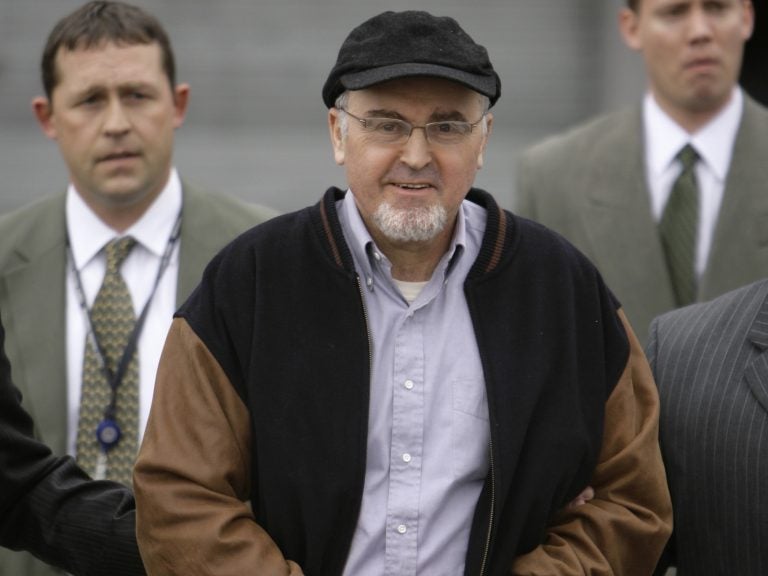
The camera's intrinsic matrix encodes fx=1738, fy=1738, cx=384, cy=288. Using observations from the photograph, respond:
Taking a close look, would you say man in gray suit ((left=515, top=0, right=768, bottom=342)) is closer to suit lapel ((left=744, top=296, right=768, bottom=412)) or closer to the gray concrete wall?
suit lapel ((left=744, top=296, right=768, bottom=412))

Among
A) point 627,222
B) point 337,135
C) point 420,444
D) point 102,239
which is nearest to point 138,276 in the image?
point 102,239

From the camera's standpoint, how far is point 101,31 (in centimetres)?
461

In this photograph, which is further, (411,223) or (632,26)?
(632,26)

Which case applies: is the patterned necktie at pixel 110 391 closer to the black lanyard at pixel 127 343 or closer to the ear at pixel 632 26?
the black lanyard at pixel 127 343

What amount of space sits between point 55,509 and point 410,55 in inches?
47.3

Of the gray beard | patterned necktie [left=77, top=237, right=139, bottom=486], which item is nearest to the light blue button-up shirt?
the gray beard

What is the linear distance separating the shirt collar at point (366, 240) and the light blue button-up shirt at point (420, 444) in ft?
0.25

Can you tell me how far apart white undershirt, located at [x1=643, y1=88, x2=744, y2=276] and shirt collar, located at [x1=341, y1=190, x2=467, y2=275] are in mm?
1680

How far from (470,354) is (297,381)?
333 mm

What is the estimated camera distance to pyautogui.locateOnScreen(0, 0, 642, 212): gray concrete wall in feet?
28.3

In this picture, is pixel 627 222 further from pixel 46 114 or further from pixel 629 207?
pixel 46 114

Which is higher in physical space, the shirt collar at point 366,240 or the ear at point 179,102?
the ear at point 179,102

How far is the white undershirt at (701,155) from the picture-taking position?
493cm

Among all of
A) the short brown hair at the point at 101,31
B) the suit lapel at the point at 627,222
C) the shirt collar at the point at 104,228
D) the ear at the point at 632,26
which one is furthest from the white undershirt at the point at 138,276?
the ear at the point at 632,26
